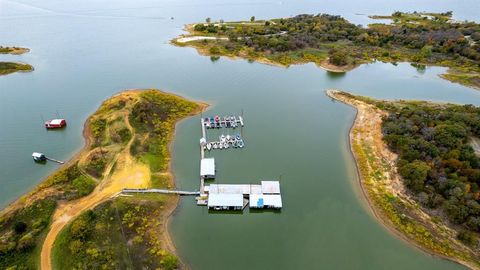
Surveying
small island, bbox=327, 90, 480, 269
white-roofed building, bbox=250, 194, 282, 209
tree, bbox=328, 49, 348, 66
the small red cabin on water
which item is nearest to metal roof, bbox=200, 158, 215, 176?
white-roofed building, bbox=250, 194, 282, 209

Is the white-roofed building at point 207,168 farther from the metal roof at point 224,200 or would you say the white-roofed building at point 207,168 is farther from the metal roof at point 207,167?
the metal roof at point 224,200

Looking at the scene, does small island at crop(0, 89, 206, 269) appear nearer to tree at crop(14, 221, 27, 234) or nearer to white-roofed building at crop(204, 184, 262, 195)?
tree at crop(14, 221, 27, 234)

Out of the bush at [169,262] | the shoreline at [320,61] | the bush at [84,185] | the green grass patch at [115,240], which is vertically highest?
the shoreline at [320,61]

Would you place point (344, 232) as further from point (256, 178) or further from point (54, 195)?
point (54, 195)

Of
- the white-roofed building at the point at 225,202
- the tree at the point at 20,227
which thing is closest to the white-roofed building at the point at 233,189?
the white-roofed building at the point at 225,202

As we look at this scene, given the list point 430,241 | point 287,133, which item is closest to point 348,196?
point 430,241

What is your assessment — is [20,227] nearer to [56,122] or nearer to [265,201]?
[56,122]
